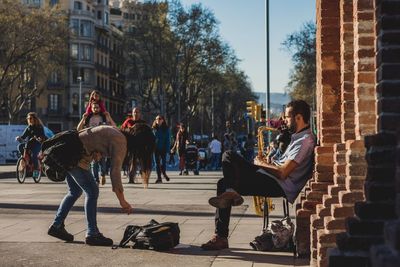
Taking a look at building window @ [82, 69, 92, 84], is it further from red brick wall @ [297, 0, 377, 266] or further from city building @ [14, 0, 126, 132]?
red brick wall @ [297, 0, 377, 266]

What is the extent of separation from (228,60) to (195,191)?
178 feet

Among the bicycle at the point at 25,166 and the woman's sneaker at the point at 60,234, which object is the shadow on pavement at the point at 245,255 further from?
the bicycle at the point at 25,166

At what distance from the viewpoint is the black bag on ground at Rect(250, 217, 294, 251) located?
23.2 ft

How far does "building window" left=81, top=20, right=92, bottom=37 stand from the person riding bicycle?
76.6 metres

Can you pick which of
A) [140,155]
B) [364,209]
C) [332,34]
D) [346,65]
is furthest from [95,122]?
[364,209]

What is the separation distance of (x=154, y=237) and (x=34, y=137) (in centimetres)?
1357

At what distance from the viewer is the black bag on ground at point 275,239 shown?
707 cm

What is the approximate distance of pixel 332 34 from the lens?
6.84 metres

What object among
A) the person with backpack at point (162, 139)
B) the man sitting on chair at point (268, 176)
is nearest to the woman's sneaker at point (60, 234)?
the man sitting on chair at point (268, 176)

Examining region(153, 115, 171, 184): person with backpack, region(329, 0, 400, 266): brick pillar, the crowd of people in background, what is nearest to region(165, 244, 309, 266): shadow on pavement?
the crowd of people in background

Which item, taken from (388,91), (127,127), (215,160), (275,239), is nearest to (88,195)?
(127,127)

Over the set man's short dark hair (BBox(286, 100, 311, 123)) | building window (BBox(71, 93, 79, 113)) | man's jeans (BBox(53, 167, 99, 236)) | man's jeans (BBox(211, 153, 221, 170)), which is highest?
building window (BBox(71, 93, 79, 113))

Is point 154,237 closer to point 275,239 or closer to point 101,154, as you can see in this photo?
point 101,154

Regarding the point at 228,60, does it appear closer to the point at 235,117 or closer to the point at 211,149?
the point at 211,149
